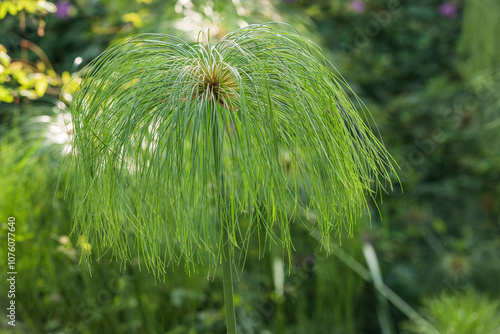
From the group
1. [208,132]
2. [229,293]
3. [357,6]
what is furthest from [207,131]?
[357,6]

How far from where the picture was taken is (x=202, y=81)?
482mm

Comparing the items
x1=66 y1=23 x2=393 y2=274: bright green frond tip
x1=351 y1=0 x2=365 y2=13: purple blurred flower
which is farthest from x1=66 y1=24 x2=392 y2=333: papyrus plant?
x1=351 y1=0 x2=365 y2=13: purple blurred flower

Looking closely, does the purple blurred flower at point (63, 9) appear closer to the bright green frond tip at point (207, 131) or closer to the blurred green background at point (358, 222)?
the blurred green background at point (358, 222)

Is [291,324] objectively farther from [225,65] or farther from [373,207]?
[225,65]

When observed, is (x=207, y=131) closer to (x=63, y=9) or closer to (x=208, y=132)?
(x=208, y=132)

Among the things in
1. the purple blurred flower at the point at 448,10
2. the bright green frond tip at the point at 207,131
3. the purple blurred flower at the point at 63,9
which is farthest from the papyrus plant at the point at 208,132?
the purple blurred flower at the point at 448,10

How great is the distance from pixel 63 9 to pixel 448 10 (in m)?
1.81

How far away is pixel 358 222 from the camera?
4.69ft

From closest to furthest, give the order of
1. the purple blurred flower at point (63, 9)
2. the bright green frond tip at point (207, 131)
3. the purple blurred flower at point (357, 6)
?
1. the bright green frond tip at point (207, 131)
2. the purple blurred flower at point (63, 9)
3. the purple blurred flower at point (357, 6)

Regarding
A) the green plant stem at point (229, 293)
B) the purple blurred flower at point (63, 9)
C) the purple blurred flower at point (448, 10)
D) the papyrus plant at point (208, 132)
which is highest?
the purple blurred flower at point (448, 10)

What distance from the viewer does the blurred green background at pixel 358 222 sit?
1205 millimetres

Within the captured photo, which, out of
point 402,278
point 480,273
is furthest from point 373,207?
point 480,273

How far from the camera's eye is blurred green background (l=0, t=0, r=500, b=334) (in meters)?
1.21

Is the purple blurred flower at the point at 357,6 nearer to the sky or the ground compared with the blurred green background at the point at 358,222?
nearer to the sky
